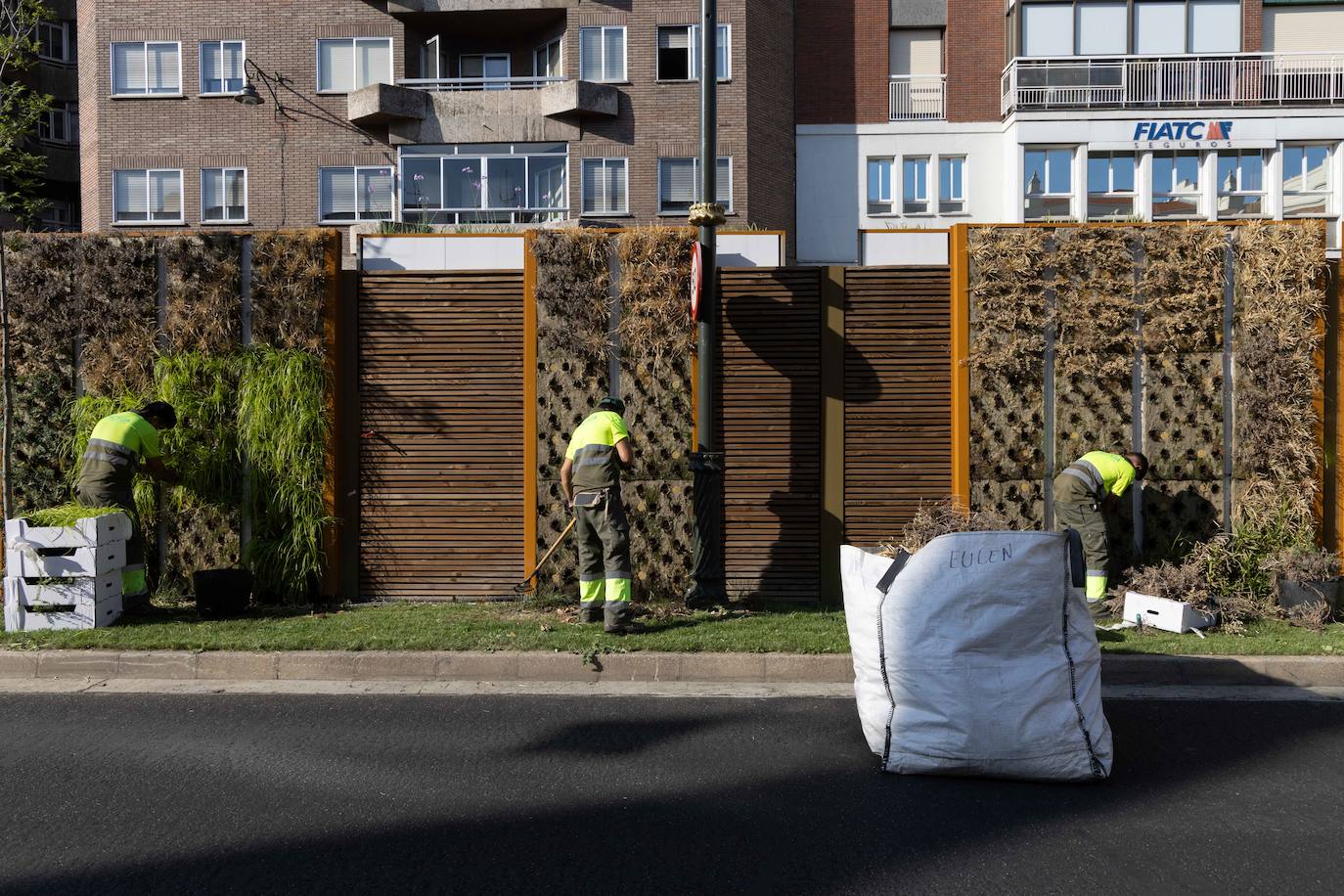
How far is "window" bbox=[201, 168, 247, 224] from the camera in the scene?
26.5 metres

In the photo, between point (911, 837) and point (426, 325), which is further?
point (426, 325)

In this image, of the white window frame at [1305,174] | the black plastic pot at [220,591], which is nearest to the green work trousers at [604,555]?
the black plastic pot at [220,591]

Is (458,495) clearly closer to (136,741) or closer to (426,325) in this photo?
(426,325)

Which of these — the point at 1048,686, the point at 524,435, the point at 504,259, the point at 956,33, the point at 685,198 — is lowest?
the point at 1048,686

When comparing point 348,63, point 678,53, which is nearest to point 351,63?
point 348,63

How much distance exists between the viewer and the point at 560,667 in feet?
25.1

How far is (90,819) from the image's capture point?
483cm

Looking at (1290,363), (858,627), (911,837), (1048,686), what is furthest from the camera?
(1290,363)

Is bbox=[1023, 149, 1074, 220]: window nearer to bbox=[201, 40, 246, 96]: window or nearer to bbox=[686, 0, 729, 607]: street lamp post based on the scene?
bbox=[201, 40, 246, 96]: window

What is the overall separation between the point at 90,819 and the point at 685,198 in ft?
74.5

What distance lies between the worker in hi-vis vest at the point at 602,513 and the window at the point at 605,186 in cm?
1785

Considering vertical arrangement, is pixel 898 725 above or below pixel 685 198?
below

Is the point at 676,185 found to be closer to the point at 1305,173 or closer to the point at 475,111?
the point at 475,111

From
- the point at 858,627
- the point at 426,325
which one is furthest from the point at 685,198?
the point at 858,627
